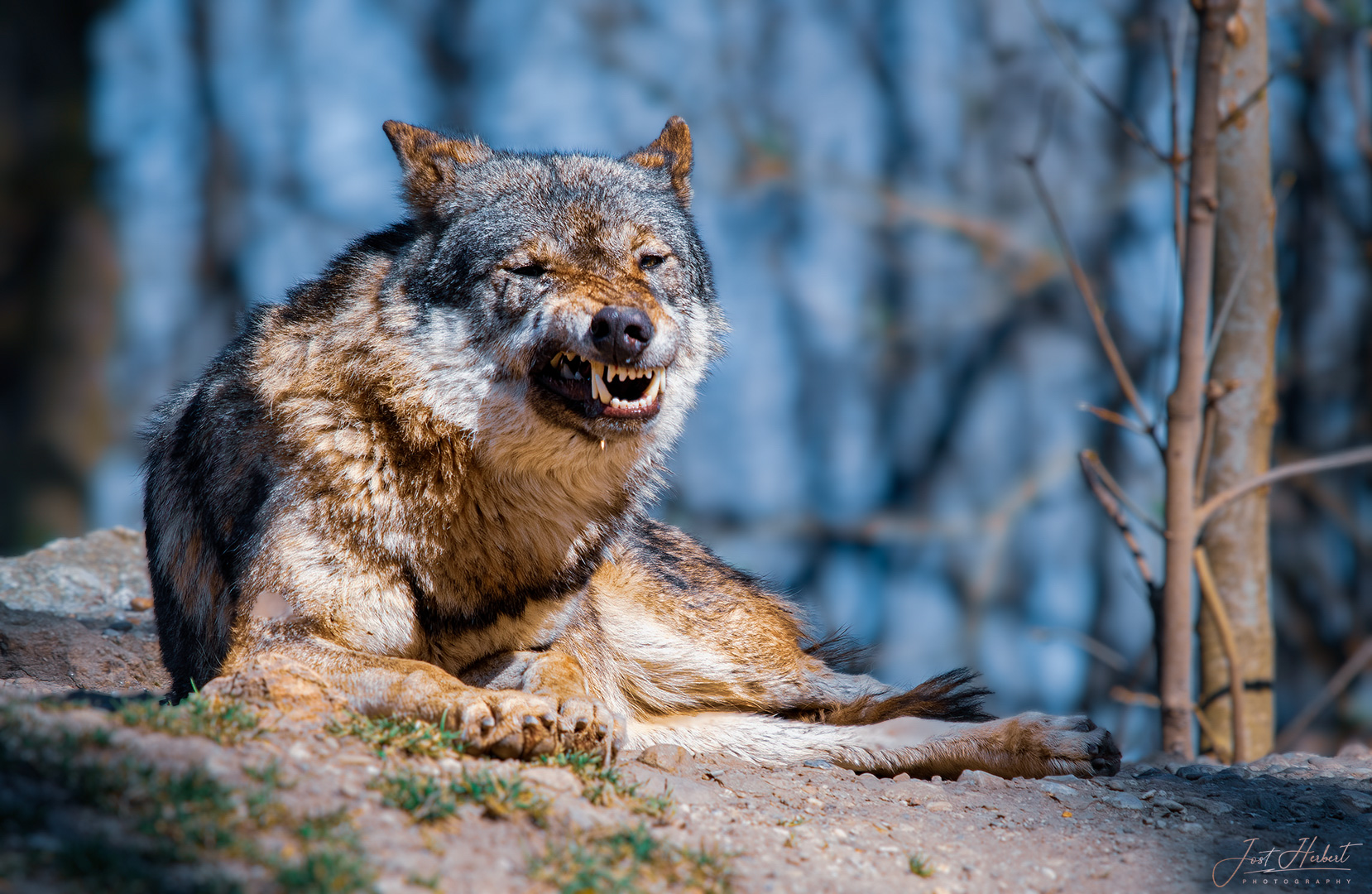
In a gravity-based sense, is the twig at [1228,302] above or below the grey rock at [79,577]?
above

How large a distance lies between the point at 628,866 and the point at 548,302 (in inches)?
71.7

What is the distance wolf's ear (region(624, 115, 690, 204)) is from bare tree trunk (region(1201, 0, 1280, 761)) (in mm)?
2748

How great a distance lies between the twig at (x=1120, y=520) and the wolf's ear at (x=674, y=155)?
2.20 metres

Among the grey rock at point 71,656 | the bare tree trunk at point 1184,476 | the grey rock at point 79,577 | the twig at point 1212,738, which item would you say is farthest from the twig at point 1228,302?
the grey rock at point 79,577

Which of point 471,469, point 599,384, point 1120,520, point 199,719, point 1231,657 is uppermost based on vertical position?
point 1120,520

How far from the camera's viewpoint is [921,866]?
8.39 feet

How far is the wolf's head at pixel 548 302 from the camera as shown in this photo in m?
3.32

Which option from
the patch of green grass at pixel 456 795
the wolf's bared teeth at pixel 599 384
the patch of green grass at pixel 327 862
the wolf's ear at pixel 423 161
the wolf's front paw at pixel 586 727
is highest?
the wolf's ear at pixel 423 161

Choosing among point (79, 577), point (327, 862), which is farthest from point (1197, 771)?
point (79, 577)

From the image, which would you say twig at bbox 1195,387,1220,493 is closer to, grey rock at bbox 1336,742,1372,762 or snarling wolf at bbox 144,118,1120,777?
grey rock at bbox 1336,742,1372,762

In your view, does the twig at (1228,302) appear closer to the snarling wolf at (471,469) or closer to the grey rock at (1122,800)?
the snarling wolf at (471,469)

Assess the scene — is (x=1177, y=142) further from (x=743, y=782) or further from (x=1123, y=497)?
(x=743, y=782)

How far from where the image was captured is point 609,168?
12.9ft

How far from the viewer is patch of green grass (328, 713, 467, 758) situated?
2600 mm
